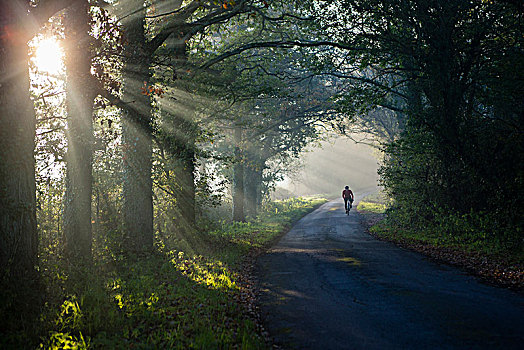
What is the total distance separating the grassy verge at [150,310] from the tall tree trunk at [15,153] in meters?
0.96

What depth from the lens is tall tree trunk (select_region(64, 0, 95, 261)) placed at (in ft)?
31.3

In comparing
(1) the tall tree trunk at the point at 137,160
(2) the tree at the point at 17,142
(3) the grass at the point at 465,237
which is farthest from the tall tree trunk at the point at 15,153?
(3) the grass at the point at 465,237

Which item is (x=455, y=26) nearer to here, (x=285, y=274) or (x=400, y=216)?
(x=400, y=216)

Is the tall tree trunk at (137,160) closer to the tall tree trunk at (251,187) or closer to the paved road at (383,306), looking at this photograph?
the paved road at (383,306)

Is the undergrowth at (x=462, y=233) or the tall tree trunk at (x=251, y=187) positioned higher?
the tall tree trunk at (x=251, y=187)

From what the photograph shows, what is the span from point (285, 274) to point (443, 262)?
180 inches

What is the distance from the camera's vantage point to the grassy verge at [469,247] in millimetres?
9664

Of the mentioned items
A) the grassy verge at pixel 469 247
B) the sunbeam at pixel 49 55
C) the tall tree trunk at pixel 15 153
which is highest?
the sunbeam at pixel 49 55

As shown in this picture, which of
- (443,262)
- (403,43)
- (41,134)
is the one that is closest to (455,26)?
(403,43)

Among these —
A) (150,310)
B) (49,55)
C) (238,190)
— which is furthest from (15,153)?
(238,190)

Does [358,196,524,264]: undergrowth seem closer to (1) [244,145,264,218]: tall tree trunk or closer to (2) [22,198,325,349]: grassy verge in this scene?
(2) [22,198,325,349]: grassy verge

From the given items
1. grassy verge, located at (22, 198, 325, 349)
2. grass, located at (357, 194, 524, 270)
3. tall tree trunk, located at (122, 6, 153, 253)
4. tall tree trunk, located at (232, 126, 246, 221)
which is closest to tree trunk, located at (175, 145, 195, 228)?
tall tree trunk, located at (122, 6, 153, 253)

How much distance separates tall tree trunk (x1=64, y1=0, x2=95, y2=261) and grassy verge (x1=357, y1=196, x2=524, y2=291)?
30.5ft

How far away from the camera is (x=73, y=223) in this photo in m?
9.73
